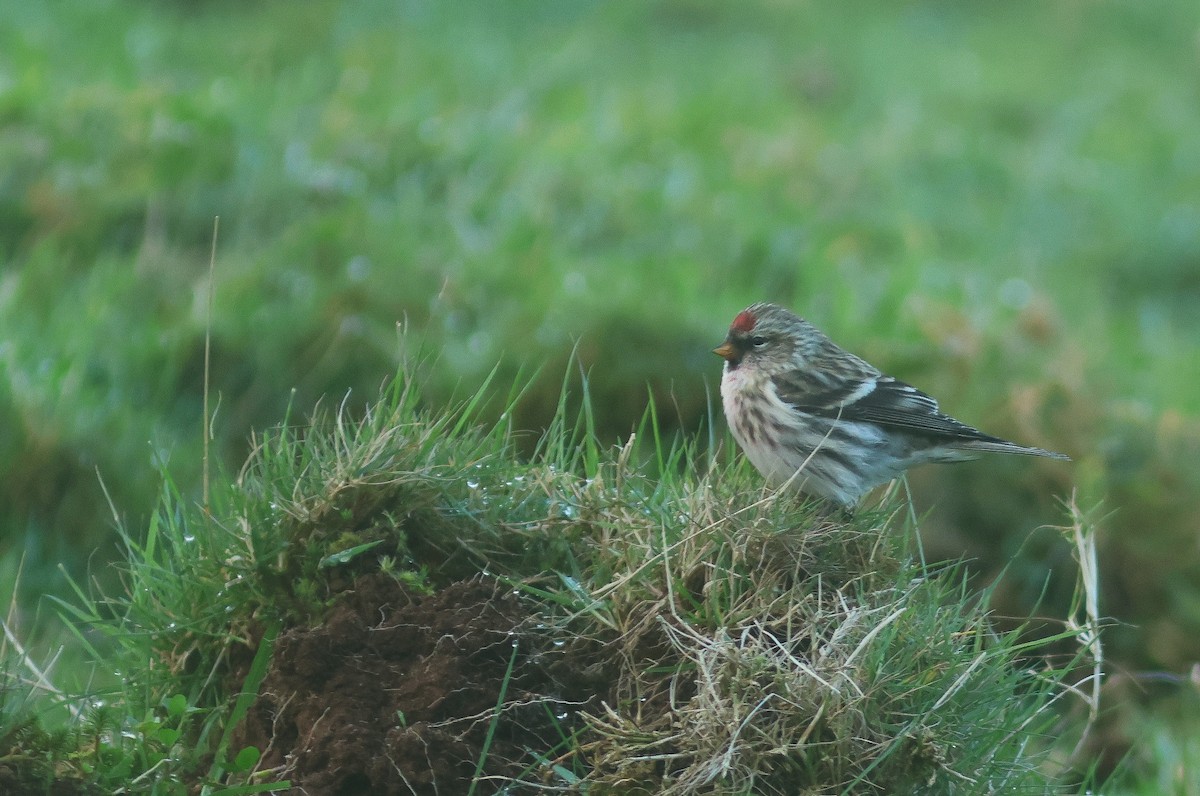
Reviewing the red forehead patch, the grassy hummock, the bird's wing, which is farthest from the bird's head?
the grassy hummock

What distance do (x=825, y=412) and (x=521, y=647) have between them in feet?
6.18

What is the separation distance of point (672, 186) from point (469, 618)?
18.5 feet

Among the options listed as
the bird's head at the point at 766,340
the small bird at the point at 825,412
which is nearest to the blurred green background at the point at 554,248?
the small bird at the point at 825,412

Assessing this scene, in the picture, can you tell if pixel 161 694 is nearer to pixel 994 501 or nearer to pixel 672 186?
pixel 994 501

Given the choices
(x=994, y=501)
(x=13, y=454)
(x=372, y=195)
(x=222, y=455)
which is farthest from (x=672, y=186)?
(x=13, y=454)

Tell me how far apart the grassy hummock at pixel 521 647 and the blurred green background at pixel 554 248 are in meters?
0.48

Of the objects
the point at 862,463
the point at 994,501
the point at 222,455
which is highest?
the point at 862,463

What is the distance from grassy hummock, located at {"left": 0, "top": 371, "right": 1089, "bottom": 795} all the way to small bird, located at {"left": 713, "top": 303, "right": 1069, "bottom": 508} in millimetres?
→ 1017

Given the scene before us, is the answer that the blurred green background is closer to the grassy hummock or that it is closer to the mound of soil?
the grassy hummock

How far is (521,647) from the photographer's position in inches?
116

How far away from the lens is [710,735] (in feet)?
8.77

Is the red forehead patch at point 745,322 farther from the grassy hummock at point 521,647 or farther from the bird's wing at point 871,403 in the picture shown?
the grassy hummock at point 521,647

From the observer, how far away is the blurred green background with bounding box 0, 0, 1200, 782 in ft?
18.4

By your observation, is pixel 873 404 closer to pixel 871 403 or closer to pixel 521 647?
pixel 871 403
